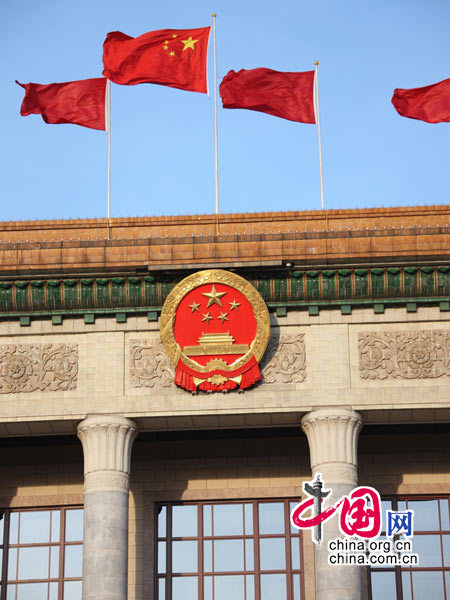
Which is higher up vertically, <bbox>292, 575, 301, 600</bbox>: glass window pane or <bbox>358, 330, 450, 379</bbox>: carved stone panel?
<bbox>358, 330, 450, 379</bbox>: carved stone panel

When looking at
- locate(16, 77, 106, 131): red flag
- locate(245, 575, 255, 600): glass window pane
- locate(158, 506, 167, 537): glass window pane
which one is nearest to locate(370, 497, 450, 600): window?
→ locate(245, 575, 255, 600): glass window pane

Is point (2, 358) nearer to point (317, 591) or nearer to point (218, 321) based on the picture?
point (218, 321)

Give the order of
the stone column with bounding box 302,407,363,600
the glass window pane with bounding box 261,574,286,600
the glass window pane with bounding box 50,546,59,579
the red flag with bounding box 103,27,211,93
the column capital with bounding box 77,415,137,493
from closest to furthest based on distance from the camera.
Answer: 1. the stone column with bounding box 302,407,363,600
2. the column capital with bounding box 77,415,137,493
3. the glass window pane with bounding box 261,574,286,600
4. the glass window pane with bounding box 50,546,59,579
5. the red flag with bounding box 103,27,211,93

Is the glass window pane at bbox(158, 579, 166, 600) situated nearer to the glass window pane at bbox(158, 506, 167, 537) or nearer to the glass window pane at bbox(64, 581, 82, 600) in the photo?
the glass window pane at bbox(158, 506, 167, 537)

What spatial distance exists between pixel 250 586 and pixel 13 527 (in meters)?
5.71

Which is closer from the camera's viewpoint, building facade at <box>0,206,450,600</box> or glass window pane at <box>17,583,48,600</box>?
building facade at <box>0,206,450,600</box>

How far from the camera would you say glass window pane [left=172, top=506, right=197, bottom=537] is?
28812 mm

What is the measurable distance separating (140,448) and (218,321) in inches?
168

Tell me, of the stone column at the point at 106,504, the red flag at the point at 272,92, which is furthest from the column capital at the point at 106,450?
the red flag at the point at 272,92

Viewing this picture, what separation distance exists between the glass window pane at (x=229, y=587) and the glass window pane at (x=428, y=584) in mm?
3921

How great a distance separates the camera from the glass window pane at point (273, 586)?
28.2 meters

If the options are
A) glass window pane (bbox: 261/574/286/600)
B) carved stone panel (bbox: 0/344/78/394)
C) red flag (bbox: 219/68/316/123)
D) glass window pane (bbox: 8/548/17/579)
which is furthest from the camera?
red flag (bbox: 219/68/316/123)

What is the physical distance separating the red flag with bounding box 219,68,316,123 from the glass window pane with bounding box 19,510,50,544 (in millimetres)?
Result: 10927

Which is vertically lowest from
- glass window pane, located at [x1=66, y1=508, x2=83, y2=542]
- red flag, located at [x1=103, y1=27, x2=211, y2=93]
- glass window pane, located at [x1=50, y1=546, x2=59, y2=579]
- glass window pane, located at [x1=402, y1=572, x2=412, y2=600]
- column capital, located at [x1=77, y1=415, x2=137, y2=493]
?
glass window pane, located at [x1=402, y1=572, x2=412, y2=600]
